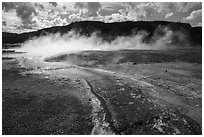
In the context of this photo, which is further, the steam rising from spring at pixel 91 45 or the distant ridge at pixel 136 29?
the distant ridge at pixel 136 29

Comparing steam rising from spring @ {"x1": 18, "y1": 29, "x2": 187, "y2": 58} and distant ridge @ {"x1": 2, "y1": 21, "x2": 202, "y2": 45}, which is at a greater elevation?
distant ridge @ {"x1": 2, "y1": 21, "x2": 202, "y2": 45}

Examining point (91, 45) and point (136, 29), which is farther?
point (136, 29)

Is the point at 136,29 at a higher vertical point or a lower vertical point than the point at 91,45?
higher

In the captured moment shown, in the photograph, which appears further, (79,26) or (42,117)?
(79,26)

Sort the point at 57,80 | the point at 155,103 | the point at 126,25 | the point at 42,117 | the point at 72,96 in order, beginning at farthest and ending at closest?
the point at 126,25 → the point at 57,80 → the point at 72,96 → the point at 155,103 → the point at 42,117

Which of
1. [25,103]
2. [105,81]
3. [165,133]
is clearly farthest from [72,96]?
[165,133]

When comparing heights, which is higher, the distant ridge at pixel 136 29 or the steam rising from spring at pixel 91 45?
the distant ridge at pixel 136 29

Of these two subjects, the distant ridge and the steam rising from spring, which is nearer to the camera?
the steam rising from spring

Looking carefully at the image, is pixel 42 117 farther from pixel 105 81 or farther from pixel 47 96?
pixel 105 81

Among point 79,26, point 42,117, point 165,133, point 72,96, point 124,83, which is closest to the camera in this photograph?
point 165,133

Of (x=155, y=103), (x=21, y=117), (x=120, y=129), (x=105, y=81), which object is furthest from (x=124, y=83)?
(x=21, y=117)
